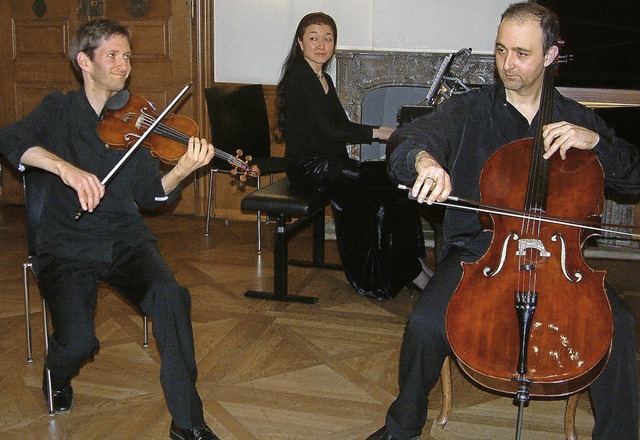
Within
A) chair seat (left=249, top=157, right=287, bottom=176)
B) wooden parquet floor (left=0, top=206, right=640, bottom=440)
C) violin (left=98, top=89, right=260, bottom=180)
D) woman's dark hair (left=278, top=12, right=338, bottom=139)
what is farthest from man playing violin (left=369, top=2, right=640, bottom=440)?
chair seat (left=249, top=157, right=287, bottom=176)

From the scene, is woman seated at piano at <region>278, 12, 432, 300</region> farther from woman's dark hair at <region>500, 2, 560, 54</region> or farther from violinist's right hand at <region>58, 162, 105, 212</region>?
violinist's right hand at <region>58, 162, 105, 212</region>

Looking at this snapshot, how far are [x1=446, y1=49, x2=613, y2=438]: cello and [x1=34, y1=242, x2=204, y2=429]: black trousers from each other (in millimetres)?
717

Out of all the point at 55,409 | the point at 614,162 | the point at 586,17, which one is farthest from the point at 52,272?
the point at 586,17

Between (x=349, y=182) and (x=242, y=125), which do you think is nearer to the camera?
(x=349, y=182)

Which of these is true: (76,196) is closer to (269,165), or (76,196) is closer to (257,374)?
(257,374)

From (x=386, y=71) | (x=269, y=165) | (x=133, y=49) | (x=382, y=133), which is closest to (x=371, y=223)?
(x=382, y=133)

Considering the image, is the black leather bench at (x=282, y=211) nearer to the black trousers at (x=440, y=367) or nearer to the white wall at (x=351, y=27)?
the black trousers at (x=440, y=367)

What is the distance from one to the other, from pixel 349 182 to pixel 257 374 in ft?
3.52

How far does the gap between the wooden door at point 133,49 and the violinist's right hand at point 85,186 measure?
8.74ft

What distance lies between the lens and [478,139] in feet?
7.37

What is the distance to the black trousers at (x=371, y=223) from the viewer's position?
11.4 ft

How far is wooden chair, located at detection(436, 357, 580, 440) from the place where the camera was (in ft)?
7.34

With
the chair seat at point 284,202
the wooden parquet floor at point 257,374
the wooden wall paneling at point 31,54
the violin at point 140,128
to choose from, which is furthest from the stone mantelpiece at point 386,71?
the violin at point 140,128

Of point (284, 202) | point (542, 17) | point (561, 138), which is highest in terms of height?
point (542, 17)
